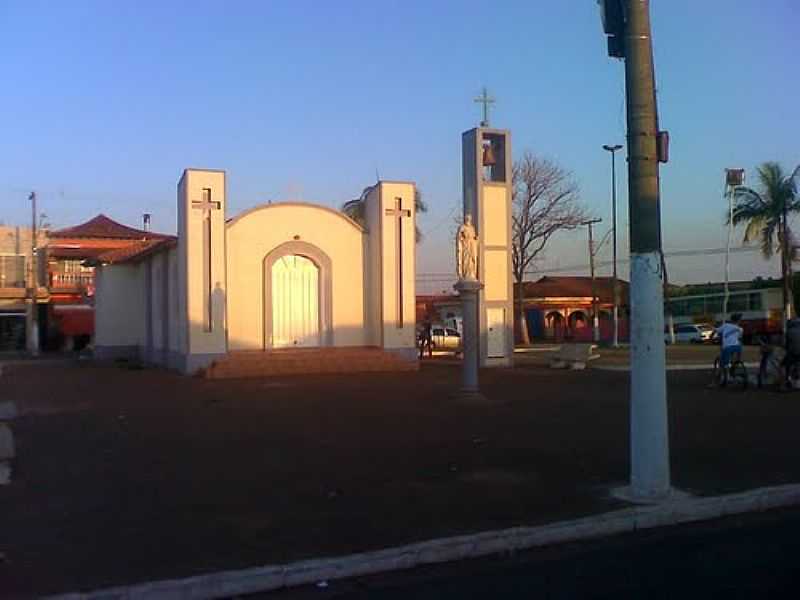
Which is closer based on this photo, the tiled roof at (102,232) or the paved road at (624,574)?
the paved road at (624,574)

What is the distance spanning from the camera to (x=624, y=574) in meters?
7.03

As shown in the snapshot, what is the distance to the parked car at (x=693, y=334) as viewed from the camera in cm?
5784

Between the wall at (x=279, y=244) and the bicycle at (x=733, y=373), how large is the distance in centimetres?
1051

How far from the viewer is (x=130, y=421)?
15.6 metres

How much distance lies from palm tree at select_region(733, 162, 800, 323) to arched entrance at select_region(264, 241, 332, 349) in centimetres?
2420

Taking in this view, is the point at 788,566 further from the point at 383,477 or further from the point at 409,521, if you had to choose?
the point at 383,477

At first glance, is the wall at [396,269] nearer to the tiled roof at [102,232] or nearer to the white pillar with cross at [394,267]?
the white pillar with cross at [394,267]

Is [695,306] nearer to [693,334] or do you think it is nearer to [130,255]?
[693,334]

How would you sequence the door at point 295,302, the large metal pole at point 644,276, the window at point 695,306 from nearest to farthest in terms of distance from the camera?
the large metal pole at point 644,276 < the door at point 295,302 < the window at point 695,306

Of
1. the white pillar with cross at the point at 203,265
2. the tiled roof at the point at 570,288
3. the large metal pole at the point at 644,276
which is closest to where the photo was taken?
the large metal pole at the point at 644,276

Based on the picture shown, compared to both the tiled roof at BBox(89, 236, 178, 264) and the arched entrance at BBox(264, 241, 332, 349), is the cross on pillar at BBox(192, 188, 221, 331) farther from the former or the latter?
the tiled roof at BBox(89, 236, 178, 264)

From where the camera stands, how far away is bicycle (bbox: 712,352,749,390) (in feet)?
67.6

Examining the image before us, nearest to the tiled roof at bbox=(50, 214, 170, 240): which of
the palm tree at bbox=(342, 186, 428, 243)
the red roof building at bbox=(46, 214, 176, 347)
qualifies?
the red roof building at bbox=(46, 214, 176, 347)

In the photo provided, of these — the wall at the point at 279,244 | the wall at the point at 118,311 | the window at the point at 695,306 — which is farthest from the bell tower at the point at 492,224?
the window at the point at 695,306
